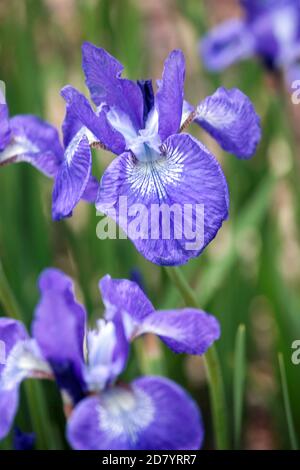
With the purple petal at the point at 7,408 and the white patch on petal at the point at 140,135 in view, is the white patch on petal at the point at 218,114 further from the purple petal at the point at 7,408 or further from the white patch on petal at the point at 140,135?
the purple petal at the point at 7,408

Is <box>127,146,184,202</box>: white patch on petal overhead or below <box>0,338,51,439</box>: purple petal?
overhead

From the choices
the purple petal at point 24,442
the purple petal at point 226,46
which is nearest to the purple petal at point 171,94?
the purple petal at point 24,442

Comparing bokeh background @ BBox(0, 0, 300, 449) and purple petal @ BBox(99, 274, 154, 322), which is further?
bokeh background @ BBox(0, 0, 300, 449)

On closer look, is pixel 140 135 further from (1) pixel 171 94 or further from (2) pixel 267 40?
(2) pixel 267 40

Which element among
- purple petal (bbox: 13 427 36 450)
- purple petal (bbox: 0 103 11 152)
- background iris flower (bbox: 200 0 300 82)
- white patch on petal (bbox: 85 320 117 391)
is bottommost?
purple petal (bbox: 13 427 36 450)

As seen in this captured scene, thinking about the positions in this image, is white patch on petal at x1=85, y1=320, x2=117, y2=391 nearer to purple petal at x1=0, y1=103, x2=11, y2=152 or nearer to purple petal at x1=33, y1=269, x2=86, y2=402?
purple petal at x1=33, y1=269, x2=86, y2=402

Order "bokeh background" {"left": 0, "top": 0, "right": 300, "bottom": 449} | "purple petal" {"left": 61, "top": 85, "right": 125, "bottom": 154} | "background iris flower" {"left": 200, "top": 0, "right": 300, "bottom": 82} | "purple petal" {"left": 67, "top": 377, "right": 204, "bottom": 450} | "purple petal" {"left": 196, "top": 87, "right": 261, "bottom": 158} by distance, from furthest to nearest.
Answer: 1. "background iris flower" {"left": 200, "top": 0, "right": 300, "bottom": 82}
2. "bokeh background" {"left": 0, "top": 0, "right": 300, "bottom": 449}
3. "purple petal" {"left": 196, "top": 87, "right": 261, "bottom": 158}
4. "purple petal" {"left": 61, "top": 85, "right": 125, "bottom": 154}
5. "purple petal" {"left": 67, "top": 377, "right": 204, "bottom": 450}

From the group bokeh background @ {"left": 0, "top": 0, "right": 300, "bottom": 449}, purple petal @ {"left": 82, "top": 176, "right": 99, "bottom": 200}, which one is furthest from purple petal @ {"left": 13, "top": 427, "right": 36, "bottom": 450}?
purple petal @ {"left": 82, "top": 176, "right": 99, "bottom": 200}
